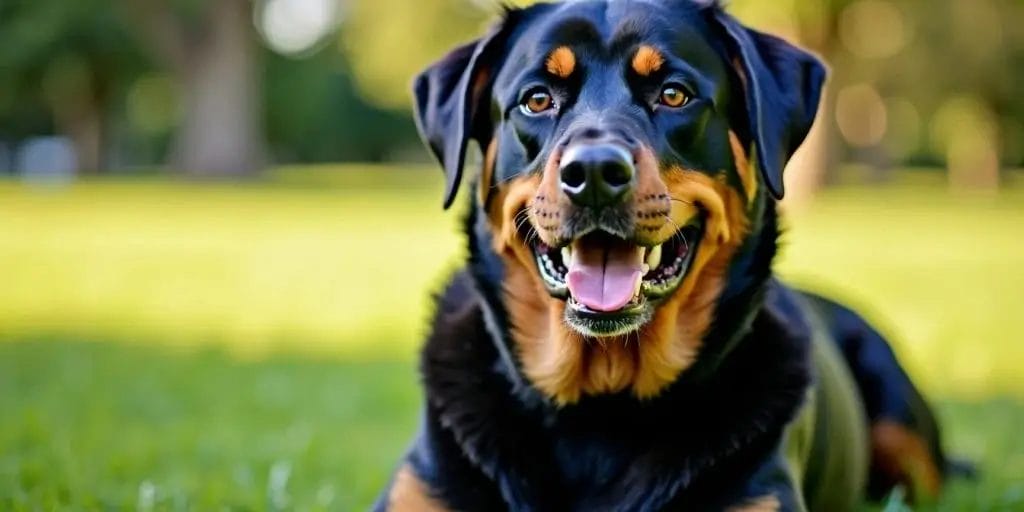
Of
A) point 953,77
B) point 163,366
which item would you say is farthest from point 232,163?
point 163,366

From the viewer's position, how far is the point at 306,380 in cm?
722

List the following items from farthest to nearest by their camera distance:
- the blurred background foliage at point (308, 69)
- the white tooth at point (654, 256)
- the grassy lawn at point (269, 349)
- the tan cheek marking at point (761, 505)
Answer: the blurred background foliage at point (308, 69)
the grassy lawn at point (269, 349)
the white tooth at point (654, 256)
the tan cheek marking at point (761, 505)

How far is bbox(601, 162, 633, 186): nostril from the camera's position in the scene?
3.29 meters

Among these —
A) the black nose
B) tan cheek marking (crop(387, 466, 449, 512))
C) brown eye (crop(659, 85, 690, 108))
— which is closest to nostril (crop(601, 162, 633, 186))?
the black nose

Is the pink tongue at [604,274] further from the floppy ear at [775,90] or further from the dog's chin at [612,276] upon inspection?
the floppy ear at [775,90]

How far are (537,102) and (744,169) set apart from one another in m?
0.65

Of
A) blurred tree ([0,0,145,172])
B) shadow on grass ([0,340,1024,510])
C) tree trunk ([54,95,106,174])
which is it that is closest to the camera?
shadow on grass ([0,340,1024,510])

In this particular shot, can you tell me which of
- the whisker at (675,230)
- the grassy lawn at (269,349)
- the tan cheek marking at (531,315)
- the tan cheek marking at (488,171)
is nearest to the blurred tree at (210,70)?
the grassy lawn at (269,349)

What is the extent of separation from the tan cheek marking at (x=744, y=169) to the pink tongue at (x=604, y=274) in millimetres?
457

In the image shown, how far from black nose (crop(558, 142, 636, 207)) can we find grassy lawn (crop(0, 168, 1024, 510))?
3.50 feet

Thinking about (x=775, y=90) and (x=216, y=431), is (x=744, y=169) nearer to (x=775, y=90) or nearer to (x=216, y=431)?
(x=775, y=90)

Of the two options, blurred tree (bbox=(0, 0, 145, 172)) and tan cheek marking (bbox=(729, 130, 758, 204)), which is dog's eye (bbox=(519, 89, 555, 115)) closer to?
tan cheek marking (bbox=(729, 130, 758, 204))

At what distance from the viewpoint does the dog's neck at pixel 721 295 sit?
3701 millimetres

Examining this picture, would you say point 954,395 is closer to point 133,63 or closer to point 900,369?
point 900,369
